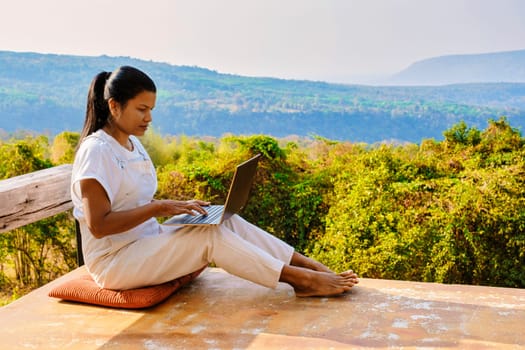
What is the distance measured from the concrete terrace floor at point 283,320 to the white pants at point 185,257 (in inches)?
5.0

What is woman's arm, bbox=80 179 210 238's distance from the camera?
2061mm

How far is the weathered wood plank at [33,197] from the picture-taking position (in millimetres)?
2400

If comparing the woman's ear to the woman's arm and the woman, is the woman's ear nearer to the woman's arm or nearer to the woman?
the woman

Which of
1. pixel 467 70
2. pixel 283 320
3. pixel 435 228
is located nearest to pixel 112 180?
pixel 283 320

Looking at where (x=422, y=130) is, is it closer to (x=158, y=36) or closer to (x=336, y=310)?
(x=158, y=36)

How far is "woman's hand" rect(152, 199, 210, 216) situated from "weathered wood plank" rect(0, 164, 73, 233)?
66 cm

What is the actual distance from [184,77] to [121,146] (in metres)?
25.1

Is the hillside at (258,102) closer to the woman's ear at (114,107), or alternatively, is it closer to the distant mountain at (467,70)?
the distant mountain at (467,70)

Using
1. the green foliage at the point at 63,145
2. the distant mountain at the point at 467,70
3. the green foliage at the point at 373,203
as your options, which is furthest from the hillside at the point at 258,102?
the green foliage at the point at 373,203

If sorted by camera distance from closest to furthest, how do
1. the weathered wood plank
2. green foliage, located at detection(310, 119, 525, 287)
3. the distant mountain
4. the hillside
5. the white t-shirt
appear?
the white t-shirt < the weathered wood plank < green foliage, located at detection(310, 119, 525, 287) < the hillside < the distant mountain

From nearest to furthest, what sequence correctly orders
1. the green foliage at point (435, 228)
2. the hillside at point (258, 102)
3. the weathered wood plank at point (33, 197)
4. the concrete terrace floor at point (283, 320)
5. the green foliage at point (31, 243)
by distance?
the concrete terrace floor at point (283, 320)
the weathered wood plank at point (33, 197)
the green foliage at point (435, 228)
the green foliage at point (31, 243)
the hillside at point (258, 102)

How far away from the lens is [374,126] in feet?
90.8

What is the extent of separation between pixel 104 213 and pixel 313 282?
884 millimetres

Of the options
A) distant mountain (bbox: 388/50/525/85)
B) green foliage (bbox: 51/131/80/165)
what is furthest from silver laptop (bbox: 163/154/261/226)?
distant mountain (bbox: 388/50/525/85)
